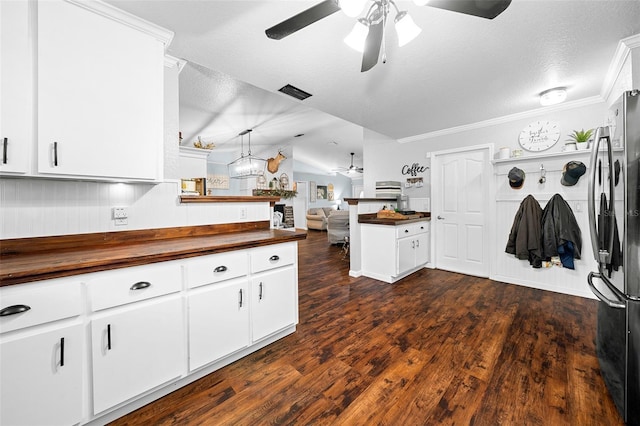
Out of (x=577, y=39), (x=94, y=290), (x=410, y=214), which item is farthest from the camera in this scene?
(x=410, y=214)

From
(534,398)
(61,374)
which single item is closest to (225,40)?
(61,374)

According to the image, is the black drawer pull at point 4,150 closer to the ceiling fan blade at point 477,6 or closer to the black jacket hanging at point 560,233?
the ceiling fan blade at point 477,6

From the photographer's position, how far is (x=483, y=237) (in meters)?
3.76

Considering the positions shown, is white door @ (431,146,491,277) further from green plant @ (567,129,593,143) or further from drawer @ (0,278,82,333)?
drawer @ (0,278,82,333)

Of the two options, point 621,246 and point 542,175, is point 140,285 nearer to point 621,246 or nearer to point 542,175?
point 621,246

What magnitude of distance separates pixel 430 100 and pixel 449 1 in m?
1.96

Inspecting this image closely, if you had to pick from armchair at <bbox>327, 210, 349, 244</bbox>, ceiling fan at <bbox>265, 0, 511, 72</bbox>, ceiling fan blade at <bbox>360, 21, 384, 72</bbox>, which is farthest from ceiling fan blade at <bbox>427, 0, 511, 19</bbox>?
armchair at <bbox>327, 210, 349, 244</bbox>

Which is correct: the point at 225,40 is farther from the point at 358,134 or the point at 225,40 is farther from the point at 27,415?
the point at 358,134

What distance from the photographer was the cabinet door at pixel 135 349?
1263 mm

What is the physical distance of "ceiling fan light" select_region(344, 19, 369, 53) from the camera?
4.53ft

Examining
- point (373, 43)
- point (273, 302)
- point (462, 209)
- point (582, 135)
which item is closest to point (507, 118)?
point (582, 135)

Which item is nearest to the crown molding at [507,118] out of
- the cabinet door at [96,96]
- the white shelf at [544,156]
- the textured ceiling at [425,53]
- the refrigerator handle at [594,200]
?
the textured ceiling at [425,53]

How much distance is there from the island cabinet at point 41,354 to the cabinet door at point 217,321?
513 millimetres

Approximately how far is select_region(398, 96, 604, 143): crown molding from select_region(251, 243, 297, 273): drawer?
3.36 meters
